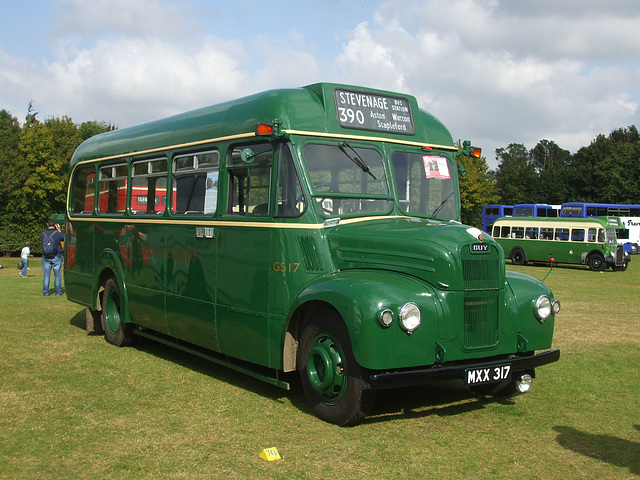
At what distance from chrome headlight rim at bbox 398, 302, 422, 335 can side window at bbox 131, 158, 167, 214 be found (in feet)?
14.5

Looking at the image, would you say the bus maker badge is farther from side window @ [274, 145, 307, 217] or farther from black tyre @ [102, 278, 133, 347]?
black tyre @ [102, 278, 133, 347]

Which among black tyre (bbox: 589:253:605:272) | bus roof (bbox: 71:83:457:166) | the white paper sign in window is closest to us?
bus roof (bbox: 71:83:457:166)

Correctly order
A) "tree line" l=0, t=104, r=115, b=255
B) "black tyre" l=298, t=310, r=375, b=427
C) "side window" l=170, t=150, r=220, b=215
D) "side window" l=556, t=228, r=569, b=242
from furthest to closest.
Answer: "tree line" l=0, t=104, r=115, b=255 < "side window" l=556, t=228, r=569, b=242 < "side window" l=170, t=150, r=220, b=215 < "black tyre" l=298, t=310, r=375, b=427

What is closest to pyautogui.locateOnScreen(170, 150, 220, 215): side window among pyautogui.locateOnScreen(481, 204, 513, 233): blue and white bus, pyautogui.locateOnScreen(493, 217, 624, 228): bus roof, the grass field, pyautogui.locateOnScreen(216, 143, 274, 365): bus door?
pyautogui.locateOnScreen(216, 143, 274, 365): bus door

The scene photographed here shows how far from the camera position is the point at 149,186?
10.0 meters

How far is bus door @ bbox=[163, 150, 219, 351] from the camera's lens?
Result: 27.9 ft

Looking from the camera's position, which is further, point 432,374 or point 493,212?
point 493,212

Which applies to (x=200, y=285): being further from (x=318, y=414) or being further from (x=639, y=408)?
(x=639, y=408)

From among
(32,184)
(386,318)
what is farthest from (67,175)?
(386,318)

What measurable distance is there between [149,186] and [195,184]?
55.9 inches

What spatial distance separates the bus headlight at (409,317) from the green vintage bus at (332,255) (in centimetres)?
1

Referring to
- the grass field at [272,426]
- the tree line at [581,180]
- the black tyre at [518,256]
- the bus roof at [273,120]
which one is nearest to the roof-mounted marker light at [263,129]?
the bus roof at [273,120]

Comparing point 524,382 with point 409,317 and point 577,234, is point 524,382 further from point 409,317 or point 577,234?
point 577,234

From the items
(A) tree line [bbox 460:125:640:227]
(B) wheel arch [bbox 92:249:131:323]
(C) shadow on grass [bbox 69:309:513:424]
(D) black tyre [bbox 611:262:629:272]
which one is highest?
(A) tree line [bbox 460:125:640:227]
